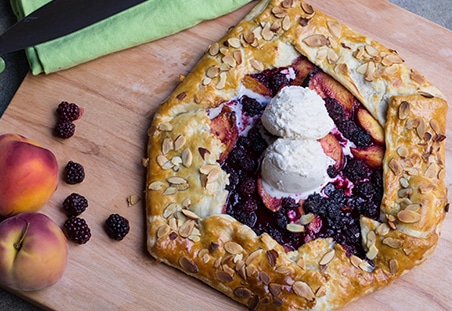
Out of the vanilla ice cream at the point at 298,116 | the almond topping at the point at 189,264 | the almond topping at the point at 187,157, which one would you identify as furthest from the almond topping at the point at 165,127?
the almond topping at the point at 189,264

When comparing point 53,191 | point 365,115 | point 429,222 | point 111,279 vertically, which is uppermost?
point 365,115

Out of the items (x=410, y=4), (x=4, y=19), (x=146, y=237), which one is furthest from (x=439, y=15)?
(x=4, y=19)

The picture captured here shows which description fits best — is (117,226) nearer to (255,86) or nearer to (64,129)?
(64,129)

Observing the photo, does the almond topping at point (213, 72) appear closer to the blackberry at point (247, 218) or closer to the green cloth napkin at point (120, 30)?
the green cloth napkin at point (120, 30)

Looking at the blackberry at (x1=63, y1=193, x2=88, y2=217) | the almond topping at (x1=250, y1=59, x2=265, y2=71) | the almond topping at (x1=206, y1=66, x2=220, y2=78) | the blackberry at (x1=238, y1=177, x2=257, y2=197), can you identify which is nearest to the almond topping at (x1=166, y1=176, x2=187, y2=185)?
the blackberry at (x1=238, y1=177, x2=257, y2=197)

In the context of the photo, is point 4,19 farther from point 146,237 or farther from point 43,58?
point 146,237

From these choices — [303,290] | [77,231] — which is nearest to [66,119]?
[77,231]

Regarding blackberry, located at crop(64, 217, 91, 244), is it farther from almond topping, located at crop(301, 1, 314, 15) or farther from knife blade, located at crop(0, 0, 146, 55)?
almond topping, located at crop(301, 1, 314, 15)
